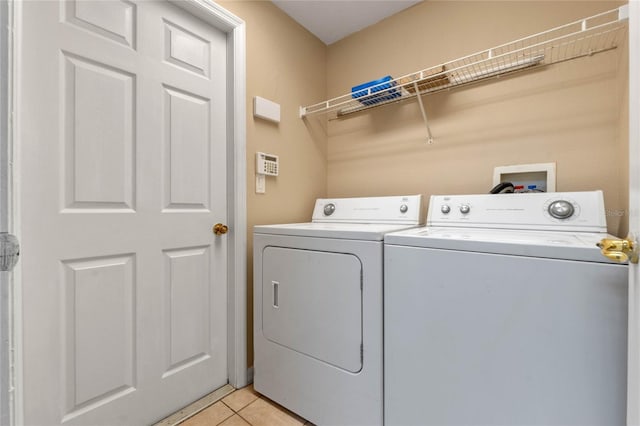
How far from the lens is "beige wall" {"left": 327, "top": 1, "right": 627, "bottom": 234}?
4.41 feet

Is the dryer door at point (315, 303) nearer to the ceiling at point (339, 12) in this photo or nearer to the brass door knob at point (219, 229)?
the brass door knob at point (219, 229)

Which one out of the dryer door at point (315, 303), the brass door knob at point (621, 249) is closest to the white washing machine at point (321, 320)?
the dryer door at point (315, 303)

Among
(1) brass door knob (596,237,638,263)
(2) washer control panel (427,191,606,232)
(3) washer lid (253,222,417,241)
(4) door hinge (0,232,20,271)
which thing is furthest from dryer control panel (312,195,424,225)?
(4) door hinge (0,232,20,271)

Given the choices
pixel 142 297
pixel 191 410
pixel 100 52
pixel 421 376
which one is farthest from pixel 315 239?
pixel 100 52

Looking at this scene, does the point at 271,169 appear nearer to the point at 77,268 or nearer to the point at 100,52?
the point at 100,52

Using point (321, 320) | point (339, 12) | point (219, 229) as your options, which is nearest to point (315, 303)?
point (321, 320)

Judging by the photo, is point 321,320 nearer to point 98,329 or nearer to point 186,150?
point 98,329

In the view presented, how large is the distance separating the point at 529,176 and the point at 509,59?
644mm

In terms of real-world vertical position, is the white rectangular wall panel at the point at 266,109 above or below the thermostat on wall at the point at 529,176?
above

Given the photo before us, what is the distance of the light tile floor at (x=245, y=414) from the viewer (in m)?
1.36

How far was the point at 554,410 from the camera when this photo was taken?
2.74 ft

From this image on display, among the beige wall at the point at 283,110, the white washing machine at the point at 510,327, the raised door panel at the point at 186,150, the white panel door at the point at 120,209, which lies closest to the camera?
the white washing machine at the point at 510,327

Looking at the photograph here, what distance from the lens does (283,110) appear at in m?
1.92

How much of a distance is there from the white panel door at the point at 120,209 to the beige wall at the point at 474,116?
1029 mm
